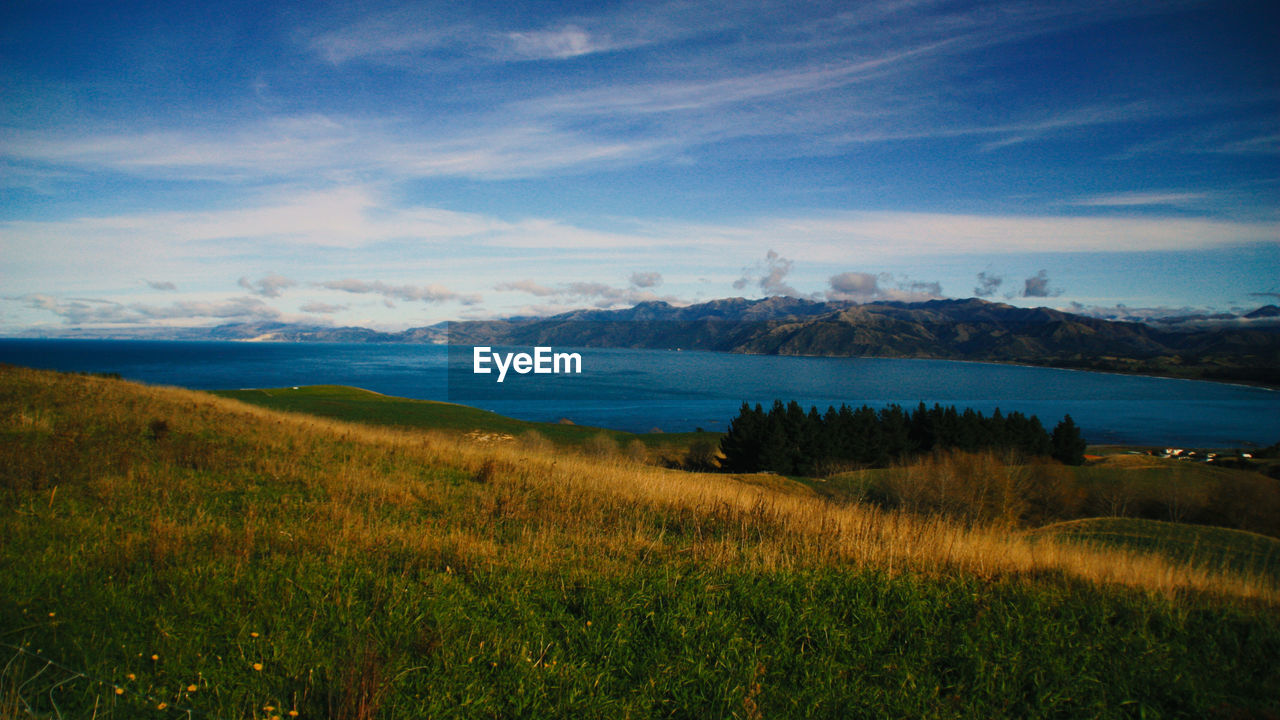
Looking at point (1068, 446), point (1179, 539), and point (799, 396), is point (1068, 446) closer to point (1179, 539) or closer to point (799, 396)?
point (1179, 539)

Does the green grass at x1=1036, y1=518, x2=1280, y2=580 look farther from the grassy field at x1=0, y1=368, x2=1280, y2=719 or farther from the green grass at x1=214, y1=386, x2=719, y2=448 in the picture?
the green grass at x1=214, y1=386, x2=719, y2=448

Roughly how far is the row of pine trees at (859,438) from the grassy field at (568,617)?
135 feet

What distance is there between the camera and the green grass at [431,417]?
51.8 metres

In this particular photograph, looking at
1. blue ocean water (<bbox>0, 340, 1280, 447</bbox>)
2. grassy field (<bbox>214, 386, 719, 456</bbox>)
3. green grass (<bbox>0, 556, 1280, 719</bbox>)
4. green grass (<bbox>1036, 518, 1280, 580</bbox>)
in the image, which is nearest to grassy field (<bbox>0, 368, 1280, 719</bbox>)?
green grass (<bbox>0, 556, 1280, 719</bbox>)

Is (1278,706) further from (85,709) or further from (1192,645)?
(85,709)

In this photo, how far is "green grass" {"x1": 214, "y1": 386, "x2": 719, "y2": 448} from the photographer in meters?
51.8

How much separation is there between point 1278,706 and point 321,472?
41.7ft

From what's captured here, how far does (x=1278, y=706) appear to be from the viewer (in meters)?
4.21

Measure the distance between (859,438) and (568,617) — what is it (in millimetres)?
52015

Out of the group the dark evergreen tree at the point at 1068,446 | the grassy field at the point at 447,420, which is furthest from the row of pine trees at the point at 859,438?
the grassy field at the point at 447,420

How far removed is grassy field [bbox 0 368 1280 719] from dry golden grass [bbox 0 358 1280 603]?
0.06 m

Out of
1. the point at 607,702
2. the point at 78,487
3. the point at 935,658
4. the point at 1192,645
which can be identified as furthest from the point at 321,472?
the point at 1192,645

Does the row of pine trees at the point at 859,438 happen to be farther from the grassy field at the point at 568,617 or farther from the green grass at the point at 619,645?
the green grass at the point at 619,645

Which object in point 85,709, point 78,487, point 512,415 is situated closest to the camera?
point 85,709
